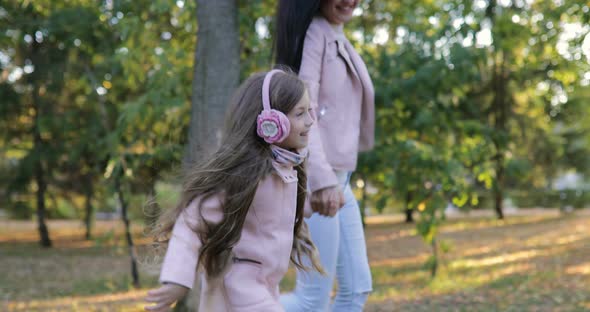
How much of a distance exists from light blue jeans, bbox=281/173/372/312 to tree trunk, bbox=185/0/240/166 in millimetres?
2216

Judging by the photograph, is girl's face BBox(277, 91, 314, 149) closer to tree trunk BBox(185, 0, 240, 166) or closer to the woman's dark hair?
the woman's dark hair

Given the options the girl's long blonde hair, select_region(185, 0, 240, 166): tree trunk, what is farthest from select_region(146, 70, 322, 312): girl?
select_region(185, 0, 240, 166): tree trunk

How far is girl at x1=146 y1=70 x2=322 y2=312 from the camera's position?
233cm

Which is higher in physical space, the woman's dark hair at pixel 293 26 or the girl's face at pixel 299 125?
the woman's dark hair at pixel 293 26

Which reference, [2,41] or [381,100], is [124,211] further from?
[2,41]

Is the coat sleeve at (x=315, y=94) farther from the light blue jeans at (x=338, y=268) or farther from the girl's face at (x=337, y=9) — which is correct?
the light blue jeans at (x=338, y=268)

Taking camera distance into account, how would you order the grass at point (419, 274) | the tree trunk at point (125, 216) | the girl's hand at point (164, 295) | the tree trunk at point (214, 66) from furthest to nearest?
the tree trunk at point (125, 216) < the grass at point (419, 274) < the tree trunk at point (214, 66) < the girl's hand at point (164, 295)

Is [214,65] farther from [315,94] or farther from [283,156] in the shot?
[283,156]

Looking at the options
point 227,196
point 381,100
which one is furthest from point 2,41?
point 227,196

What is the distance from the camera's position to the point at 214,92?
5.03 meters

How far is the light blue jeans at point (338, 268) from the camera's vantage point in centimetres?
283

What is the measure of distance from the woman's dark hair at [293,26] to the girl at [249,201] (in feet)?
1.31

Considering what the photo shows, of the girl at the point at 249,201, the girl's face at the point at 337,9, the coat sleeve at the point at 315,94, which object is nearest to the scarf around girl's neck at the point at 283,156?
the girl at the point at 249,201

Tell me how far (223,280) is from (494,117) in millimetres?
16552
